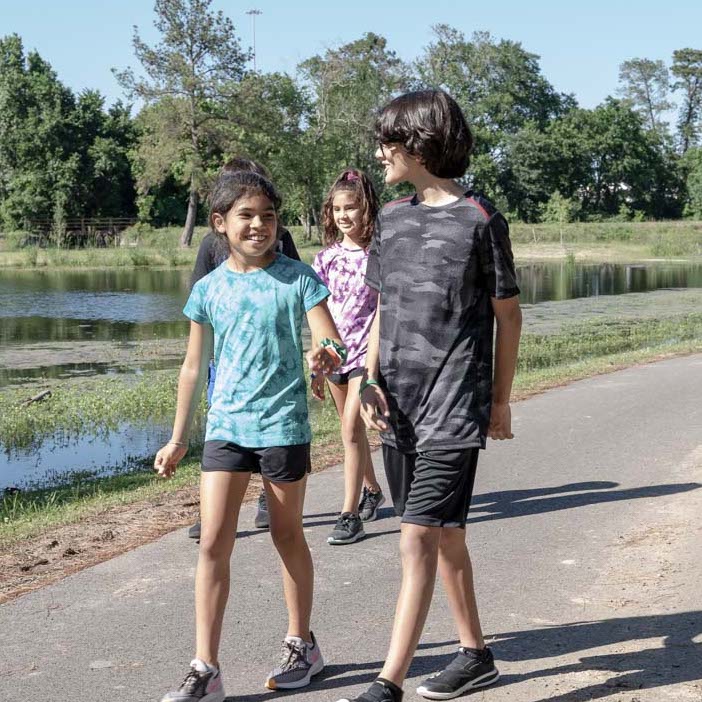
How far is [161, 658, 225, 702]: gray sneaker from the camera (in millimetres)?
3879

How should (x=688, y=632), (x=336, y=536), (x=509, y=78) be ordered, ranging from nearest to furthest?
(x=688, y=632) < (x=336, y=536) < (x=509, y=78)

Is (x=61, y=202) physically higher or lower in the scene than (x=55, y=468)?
higher

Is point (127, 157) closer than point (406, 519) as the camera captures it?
No

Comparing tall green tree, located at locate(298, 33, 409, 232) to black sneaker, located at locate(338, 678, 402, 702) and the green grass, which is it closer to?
the green grass

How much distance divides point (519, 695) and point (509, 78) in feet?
309

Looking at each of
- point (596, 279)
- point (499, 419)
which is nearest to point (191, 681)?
point (499, 419)

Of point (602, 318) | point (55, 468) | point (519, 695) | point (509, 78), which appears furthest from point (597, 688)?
point (509, 78)

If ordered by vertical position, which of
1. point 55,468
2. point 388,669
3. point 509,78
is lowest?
point 55,468

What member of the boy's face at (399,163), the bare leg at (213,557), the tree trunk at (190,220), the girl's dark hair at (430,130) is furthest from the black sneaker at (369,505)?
the tree trunk at (190,220)

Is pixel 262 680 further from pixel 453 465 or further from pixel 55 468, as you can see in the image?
pixel 55 468

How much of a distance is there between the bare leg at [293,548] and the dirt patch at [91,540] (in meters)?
1.75

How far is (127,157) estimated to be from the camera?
72.4 m

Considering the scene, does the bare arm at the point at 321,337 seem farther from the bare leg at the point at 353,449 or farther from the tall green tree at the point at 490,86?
the tall green tree at the point at 490,86

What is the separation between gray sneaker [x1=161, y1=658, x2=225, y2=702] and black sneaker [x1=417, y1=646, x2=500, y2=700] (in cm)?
70
